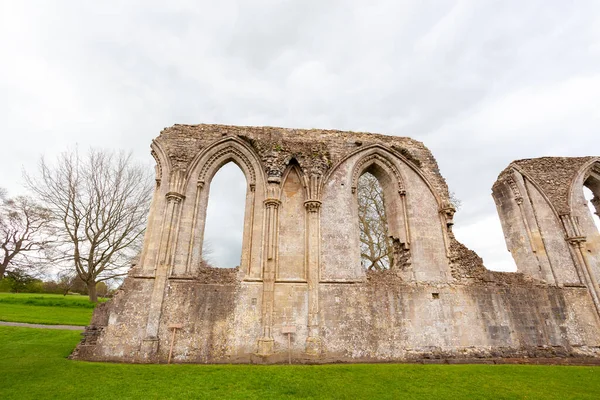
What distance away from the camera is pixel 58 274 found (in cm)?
1596

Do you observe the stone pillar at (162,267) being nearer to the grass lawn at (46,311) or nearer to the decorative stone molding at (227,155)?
the decorative stone molding at (227,155)

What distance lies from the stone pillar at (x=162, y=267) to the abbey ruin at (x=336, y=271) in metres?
0.04

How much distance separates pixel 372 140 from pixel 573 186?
314 inches

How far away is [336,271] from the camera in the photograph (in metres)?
9.37

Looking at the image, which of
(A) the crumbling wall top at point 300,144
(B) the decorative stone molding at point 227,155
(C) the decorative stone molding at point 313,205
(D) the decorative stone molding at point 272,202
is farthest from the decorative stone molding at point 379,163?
(B) the decorative stone molding at point 227,155

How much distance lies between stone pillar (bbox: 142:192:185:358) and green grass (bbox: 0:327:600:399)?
842 mm

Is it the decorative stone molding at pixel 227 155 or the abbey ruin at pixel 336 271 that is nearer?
the abbey ruin at pixel 336 271

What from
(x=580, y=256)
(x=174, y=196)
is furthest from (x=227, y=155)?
(x=580, y=256)

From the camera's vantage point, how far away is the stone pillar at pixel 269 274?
827 centimetres

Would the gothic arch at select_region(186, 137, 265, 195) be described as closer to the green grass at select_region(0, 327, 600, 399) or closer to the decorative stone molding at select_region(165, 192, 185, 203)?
the decorative stone molding at select_region(165, 192, 185, 203)

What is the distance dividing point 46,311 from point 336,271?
52.7 ft

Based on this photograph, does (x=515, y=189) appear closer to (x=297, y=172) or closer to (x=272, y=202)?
(x=297, y=172)

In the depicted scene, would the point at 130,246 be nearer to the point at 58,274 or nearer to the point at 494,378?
the point at 58,274

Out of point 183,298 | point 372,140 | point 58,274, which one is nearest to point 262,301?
point 183,298
